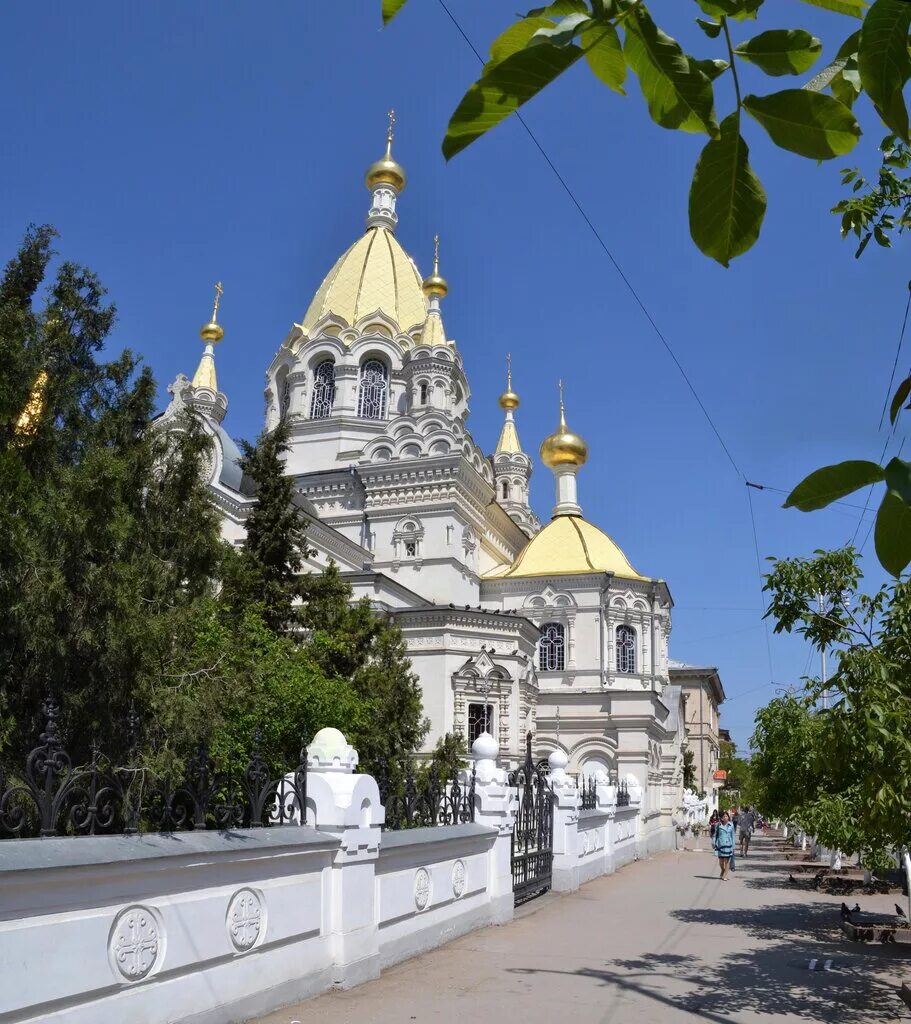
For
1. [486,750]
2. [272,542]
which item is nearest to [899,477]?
[486,750]

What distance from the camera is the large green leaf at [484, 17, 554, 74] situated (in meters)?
1.22

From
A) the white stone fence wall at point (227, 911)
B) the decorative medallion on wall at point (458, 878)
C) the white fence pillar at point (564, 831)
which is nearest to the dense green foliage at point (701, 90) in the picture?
the white stone fence wall at point (227, 911)

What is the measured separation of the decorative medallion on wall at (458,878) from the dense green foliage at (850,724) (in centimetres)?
384

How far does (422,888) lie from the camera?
9320 mm

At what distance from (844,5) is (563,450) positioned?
39847 millimetres

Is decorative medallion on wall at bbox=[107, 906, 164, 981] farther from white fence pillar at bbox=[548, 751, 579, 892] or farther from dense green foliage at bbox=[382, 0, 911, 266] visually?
white fence pillar at bbox=[548, 751, 579, 892]

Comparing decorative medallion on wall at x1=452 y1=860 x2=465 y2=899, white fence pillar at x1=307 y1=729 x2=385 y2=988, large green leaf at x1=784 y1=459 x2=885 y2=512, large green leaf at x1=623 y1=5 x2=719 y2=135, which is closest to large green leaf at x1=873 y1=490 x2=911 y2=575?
large green leaf at x1=784 y1=459 x2=885 y2=512

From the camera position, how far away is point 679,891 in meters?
16.6

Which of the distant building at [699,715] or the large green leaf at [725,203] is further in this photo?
the distant building at [699,715]

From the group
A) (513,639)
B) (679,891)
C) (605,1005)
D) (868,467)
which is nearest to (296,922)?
(605,1005)

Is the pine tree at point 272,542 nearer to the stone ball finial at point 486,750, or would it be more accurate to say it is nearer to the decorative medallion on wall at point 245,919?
the stone ball finial at point 486,750

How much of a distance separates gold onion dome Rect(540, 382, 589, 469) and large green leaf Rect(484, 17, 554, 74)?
39510 mm

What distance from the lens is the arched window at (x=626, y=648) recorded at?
3553 centimetres

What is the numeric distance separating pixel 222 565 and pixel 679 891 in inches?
403
